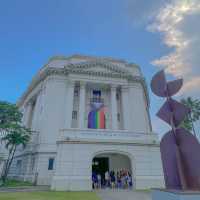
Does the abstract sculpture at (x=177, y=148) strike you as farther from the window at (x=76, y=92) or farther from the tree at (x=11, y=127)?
the window at (x=76, y=92)

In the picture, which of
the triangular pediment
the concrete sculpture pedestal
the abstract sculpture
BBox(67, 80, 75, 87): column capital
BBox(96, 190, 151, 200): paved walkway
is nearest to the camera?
the concrete sculpture pedestal

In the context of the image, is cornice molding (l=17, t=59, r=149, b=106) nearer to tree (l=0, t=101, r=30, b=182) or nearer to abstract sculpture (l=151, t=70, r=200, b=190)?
tree (l=0, t=101, r=30, b=182)

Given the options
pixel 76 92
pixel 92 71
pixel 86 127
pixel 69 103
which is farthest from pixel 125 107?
pixel 69 103

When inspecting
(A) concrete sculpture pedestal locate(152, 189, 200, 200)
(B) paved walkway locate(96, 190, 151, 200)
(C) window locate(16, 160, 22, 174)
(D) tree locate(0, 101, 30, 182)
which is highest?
(D) tree locate(0, 101, 30, 182)

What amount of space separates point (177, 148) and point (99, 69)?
28.6 meters

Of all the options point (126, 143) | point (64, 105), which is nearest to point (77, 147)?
point (126, 143)

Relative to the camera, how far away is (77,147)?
19.2 meters

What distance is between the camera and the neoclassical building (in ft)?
62.8

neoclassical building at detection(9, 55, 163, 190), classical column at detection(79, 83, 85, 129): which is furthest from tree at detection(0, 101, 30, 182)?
classical column at detection(79, 83, 85, 129)

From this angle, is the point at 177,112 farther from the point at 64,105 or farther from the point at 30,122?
the point at 30,122

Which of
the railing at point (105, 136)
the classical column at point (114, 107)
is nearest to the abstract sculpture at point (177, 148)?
the railing at point (105, 136)

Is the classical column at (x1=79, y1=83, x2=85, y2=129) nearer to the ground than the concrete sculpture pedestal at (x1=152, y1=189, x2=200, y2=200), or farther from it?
farther from it

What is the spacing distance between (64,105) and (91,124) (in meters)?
5.70

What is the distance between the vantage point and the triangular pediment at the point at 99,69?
108 ft
